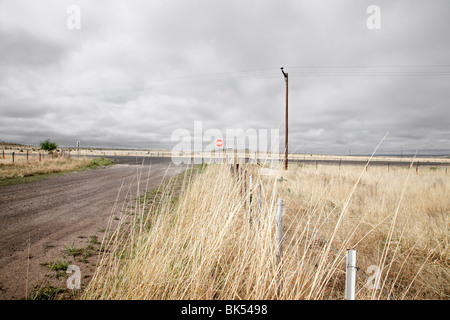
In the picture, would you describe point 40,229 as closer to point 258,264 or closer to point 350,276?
point 258,264

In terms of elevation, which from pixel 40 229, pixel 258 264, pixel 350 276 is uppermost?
pixel 350 276

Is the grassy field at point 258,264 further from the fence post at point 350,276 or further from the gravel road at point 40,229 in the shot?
the gravel road at point 40,229

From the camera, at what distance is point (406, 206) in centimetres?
525

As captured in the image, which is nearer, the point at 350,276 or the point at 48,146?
the point at 350,276

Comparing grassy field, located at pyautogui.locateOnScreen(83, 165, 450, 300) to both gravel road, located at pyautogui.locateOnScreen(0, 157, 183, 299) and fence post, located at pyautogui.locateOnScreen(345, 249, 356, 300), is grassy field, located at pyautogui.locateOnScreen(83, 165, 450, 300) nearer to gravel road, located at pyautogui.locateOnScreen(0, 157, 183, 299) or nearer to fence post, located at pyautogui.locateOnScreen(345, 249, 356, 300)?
fence post, located at pyautogui.locateOnScreen(345, 249, 356, 300)

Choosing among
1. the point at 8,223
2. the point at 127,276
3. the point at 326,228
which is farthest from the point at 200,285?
the point at 8,223

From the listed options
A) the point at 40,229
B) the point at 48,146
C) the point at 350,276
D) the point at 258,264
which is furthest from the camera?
the point at 48,146

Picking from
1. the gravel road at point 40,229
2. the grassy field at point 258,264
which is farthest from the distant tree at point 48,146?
the grassy field at point 258,264

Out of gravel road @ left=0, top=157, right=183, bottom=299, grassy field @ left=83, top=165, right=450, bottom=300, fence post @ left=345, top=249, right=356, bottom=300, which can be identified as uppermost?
fence post @ left=345, top=249, right=356, bottom=300

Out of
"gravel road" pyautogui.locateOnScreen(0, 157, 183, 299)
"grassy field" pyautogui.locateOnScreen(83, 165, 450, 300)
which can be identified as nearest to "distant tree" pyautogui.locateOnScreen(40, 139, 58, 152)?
"gravel road" pyautogui.locateOnScreen(0, 157, 183, 299)

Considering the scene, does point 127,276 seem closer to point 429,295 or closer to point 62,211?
point 429,295

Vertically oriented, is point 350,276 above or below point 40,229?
above

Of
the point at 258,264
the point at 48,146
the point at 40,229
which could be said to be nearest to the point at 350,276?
the point at 258,264
